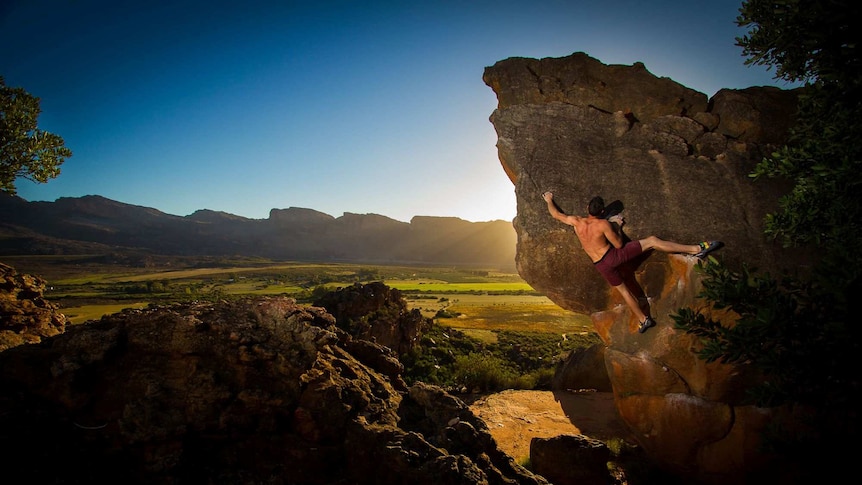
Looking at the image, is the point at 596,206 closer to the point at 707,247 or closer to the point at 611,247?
the point at 611,247

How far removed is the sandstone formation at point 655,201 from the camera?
8.16 meters

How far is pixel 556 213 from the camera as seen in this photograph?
30.6ft

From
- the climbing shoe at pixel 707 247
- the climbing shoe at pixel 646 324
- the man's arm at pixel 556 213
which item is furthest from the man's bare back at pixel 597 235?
the climbing shoe at pixel 646 324

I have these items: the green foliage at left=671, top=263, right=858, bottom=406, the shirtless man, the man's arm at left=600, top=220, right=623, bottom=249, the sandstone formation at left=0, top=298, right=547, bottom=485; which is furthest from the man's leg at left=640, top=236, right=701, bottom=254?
the sandstone formation at left=0, top=298, right=547, bottom=485

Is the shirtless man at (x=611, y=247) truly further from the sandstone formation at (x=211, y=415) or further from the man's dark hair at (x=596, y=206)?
the sandstone formation at (x=211, y=415)

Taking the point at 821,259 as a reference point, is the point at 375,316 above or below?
below

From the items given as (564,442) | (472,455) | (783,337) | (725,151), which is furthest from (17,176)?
(725,151)

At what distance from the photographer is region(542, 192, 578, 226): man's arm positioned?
9.11 metres

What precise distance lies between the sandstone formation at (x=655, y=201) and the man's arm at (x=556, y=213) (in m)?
0.26

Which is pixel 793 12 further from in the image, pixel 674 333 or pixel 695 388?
pixel 695 388

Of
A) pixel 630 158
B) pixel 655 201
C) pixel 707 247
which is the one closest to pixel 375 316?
pixel 630 158

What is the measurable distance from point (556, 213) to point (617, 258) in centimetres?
189

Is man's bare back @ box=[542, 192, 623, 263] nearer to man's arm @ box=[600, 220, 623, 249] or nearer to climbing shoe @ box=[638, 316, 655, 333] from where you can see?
man's arm @ box=[600, 220, 623, 249]

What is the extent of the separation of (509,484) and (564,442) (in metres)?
4.05
